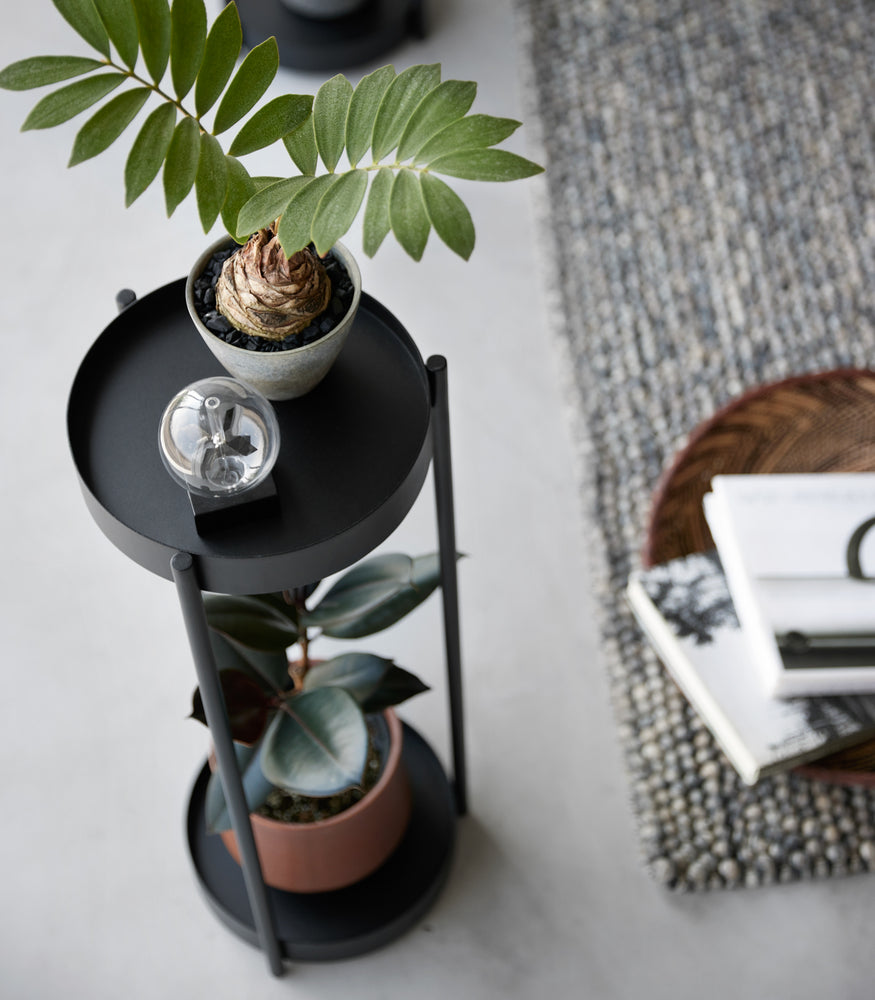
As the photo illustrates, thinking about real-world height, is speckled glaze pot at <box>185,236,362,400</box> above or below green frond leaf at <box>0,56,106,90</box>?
below

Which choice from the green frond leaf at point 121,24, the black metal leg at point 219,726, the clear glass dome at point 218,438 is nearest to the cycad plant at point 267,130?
the green frond leaf at point 121,24

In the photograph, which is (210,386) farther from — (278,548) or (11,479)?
(11,479)

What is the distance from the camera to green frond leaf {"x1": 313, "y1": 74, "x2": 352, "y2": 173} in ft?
2.56

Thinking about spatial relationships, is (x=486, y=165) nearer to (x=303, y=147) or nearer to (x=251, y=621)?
(x=303, y=147)

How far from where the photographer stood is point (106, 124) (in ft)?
2.46

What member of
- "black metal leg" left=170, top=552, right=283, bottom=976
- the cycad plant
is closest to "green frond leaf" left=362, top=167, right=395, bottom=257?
the cycad plant

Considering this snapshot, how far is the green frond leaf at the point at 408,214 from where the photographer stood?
2.57 ft

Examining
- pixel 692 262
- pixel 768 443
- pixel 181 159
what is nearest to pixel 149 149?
pixel 181 159

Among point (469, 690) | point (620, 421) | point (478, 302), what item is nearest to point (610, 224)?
point (478, 302)

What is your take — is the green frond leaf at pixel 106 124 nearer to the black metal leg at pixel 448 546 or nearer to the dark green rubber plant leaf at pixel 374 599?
the black metal leg at pixel 448 546

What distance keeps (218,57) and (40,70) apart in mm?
119

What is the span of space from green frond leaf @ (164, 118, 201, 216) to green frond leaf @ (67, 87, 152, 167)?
0.03 meters

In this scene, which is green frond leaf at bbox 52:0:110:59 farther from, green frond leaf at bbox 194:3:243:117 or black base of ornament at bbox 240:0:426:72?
black base of ornament at bbox 240:0:426:72

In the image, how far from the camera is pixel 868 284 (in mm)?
1967
